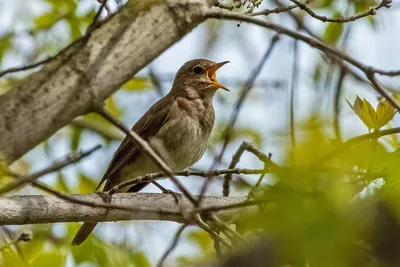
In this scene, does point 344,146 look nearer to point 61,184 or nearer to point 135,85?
point 61,184

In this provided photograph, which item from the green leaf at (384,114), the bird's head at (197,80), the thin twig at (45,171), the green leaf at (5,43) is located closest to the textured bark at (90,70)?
the thin twig at (45,171)

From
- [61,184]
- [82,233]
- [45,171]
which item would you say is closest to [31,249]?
[82,233]

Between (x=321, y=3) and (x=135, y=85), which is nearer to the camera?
(x=321, y=3)

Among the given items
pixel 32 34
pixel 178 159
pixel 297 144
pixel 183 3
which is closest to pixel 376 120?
pixel 183 3

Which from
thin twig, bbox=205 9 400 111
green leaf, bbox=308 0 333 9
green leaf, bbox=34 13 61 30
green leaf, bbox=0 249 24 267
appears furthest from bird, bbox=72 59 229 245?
thin twig, bbox=205 9 400 111

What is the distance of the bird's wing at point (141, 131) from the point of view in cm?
645

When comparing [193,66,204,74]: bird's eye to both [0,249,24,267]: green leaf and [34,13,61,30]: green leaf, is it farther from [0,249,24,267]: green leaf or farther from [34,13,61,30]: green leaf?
[0,249,24,267]: green leaf

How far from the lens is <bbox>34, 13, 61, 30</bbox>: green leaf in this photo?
19.1ft

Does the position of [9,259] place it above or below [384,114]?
below

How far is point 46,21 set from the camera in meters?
5.94

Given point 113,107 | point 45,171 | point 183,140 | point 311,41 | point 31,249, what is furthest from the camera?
point 113,107

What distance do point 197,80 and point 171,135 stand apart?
1.00 m

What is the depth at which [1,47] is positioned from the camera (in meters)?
5.71

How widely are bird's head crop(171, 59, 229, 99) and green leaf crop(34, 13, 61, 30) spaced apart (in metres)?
1.53
